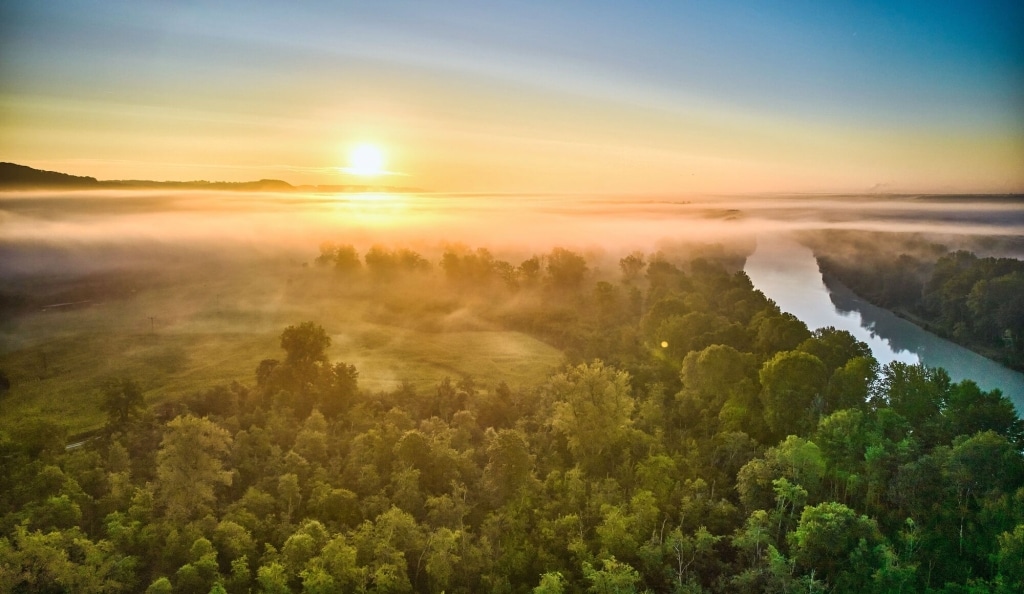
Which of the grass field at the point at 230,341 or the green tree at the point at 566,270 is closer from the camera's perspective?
the grass field at the point at 230,341

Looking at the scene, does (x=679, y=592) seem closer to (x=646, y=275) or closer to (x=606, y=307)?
(x=606, y=307)

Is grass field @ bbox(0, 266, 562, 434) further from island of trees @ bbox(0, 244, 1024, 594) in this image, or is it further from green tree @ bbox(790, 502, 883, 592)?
green tree @ bbox(790, 502, 883, 592)

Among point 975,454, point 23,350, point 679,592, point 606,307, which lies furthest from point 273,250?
point 975,454

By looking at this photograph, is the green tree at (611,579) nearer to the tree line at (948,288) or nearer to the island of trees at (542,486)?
the island of trees at (542,486)

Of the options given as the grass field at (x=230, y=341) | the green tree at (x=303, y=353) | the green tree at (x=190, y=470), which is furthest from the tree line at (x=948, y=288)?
the green tree at (x=190, y=470)

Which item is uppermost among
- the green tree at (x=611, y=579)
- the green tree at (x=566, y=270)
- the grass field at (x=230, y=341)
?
the green tree at (x=566, y=270)

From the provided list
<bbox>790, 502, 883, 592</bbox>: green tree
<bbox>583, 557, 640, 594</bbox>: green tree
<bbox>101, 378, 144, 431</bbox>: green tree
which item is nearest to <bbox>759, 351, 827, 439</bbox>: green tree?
<bbox>790, 502, 883, 592</bbox>: green tree
